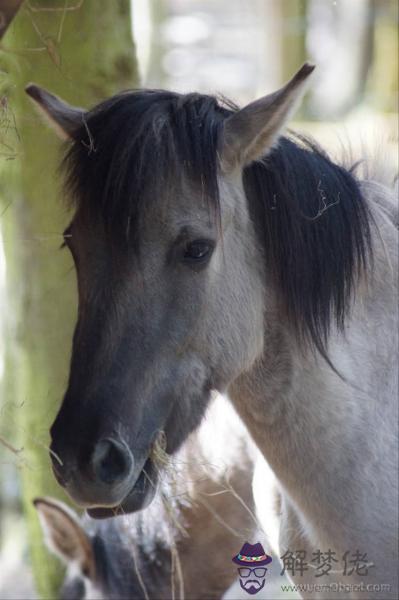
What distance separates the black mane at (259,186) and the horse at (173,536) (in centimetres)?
78

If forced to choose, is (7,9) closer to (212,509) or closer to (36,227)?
(36,227)

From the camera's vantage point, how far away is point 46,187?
354 centimetres

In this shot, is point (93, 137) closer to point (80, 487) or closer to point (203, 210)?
point (203, 210)

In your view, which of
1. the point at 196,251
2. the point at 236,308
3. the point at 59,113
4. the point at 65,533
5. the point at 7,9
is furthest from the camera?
the point at 65,533

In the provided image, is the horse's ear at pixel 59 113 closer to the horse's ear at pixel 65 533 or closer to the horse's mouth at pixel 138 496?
the horse's mouth at pixel 138 496

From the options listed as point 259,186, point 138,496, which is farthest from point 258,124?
point 138,496

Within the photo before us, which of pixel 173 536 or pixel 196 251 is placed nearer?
pixel 196 251

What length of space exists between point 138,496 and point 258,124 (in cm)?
104

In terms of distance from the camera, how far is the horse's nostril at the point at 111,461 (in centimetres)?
207

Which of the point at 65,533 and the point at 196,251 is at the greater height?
the point at 196,251

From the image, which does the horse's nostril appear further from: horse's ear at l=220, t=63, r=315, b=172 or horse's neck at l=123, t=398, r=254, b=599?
horse's neck at l=123, t=398, r=254, b=599

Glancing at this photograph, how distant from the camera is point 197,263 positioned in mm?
2207

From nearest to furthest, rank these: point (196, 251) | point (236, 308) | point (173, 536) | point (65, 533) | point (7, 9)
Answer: point (7, 9)
point (196, 251)
point (236, 308)
point (65, 533)
point (173, 536)

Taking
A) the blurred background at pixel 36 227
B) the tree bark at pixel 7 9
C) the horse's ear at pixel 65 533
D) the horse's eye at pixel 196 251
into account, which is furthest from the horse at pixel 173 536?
the tree bark at pixel 7 9
